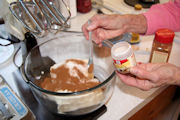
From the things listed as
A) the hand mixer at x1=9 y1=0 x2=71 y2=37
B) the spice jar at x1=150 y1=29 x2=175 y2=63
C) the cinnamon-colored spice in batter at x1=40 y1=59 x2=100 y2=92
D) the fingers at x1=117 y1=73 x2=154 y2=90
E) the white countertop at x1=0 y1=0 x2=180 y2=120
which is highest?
the hand mixer at x1=9 y1=0 x2=71 y2=37

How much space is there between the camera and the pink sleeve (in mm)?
769

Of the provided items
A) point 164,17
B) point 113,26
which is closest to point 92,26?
point 113,26

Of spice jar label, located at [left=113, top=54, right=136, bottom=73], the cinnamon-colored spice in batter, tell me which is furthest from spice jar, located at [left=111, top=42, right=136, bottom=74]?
the cinnamon-colored spice in batter

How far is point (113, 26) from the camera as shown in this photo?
0.70 meters

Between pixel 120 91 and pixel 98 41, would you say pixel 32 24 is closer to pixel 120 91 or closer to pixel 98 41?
pixel 98 41

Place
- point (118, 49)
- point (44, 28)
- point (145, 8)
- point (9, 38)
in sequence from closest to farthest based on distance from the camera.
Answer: point (118, 49), point (44, 28), point (9, 38), point (145, 8)

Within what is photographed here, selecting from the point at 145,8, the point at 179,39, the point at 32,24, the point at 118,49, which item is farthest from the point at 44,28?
the point at 145,8

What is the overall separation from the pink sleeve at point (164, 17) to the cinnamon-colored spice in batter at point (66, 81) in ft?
1.22

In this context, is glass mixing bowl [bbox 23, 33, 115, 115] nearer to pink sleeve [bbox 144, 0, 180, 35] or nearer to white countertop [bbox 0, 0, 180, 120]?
white countertop [bbox 0, 0, 180, 120]

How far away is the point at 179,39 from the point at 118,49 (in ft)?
1.67

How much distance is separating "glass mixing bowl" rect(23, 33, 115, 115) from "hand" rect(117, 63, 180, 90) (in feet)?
0.21

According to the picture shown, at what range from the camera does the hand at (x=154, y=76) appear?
0.47m

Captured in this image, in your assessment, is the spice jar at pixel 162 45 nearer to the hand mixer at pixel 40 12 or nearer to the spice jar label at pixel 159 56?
the spice jar label at pixel 159 56

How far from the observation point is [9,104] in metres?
0.51
